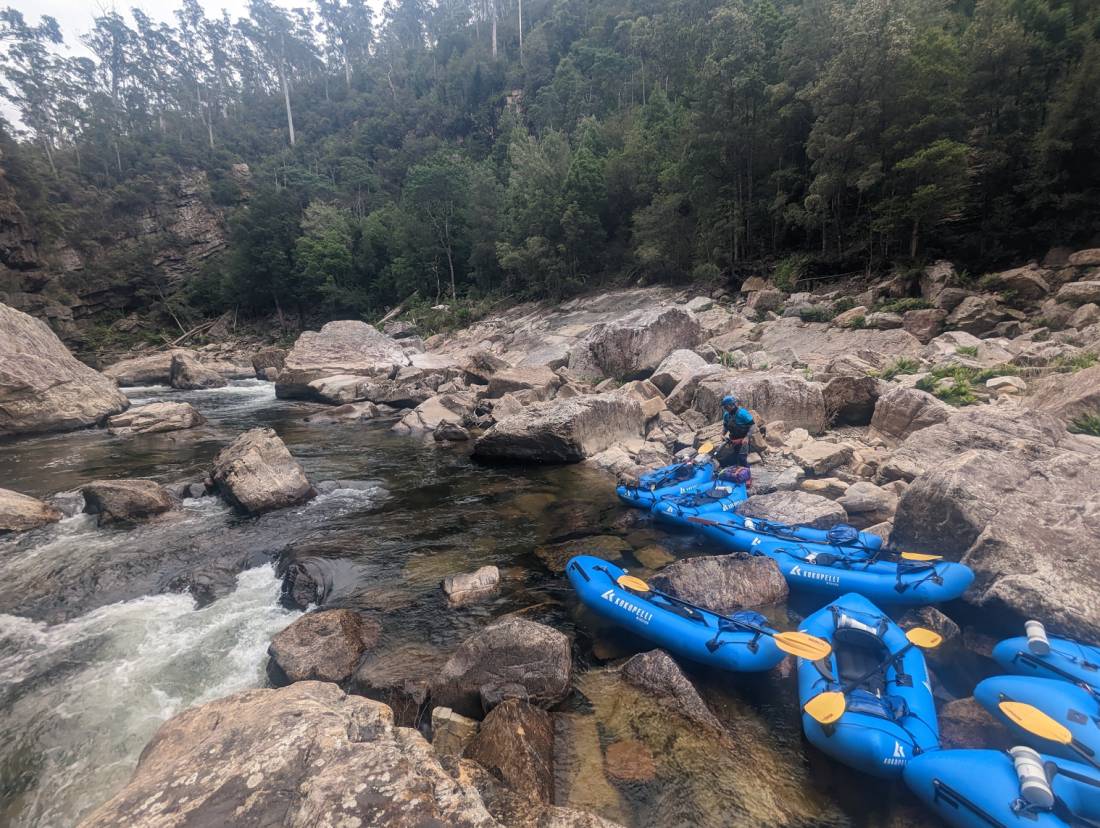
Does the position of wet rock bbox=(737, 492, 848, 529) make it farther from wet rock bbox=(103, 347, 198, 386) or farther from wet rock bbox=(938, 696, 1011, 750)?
wet rock bbox=(103, 347, 198, 386)

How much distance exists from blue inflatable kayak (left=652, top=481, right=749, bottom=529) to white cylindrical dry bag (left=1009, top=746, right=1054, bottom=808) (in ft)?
13.8

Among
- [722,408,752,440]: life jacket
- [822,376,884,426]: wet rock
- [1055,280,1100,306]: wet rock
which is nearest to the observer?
[722,408,752,440]: life jacket

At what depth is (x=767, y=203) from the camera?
72.9 ft

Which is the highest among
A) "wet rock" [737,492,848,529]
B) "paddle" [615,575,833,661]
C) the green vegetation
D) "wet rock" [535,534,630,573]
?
the green vegetation

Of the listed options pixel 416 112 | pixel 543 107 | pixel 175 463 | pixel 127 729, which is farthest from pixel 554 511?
pixel 416 112

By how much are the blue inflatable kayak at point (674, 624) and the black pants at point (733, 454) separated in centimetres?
383

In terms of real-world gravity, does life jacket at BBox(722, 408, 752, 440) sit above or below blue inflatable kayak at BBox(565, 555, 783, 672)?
above

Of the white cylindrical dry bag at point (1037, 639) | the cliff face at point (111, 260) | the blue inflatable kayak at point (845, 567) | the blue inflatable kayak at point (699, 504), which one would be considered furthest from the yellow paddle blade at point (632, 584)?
the cliff face at point (111, 260)

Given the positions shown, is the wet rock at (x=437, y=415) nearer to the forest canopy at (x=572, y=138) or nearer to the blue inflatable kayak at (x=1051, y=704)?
the blue inflatable kayak at (x=1051, y=704)

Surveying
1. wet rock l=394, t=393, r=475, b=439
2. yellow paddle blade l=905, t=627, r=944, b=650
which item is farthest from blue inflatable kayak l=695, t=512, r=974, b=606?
wet rock l=394, t=393, r=475, b=439

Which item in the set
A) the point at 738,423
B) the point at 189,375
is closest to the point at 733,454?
the point at 738,423

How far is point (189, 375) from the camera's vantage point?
2298 cm

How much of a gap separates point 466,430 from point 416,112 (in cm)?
5771

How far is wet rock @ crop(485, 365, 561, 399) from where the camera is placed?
1507 cm
